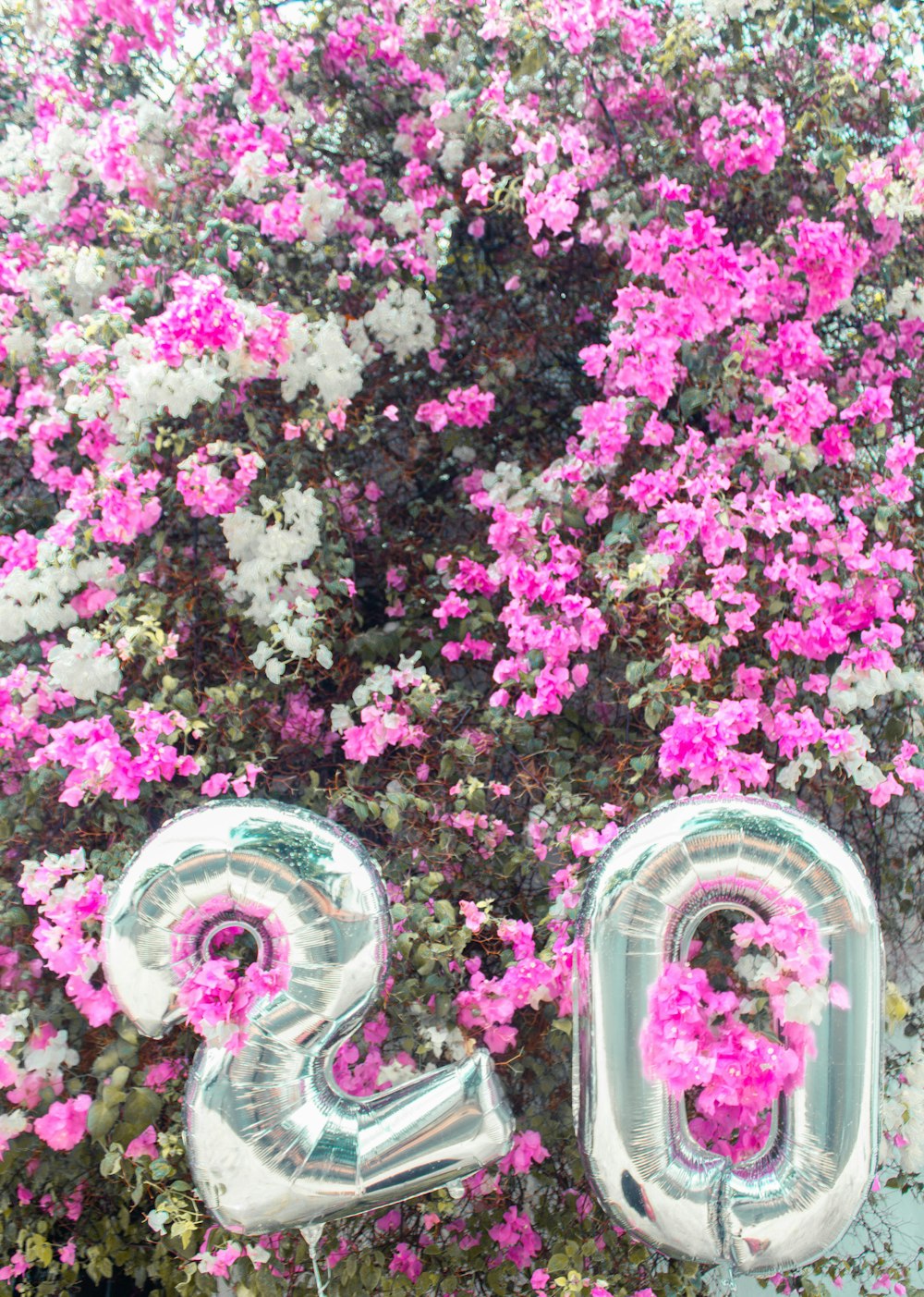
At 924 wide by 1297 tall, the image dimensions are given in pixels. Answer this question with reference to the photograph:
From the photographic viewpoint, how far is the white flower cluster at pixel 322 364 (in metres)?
2.09

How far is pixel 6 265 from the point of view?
239cm

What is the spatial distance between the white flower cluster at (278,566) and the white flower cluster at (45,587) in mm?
276

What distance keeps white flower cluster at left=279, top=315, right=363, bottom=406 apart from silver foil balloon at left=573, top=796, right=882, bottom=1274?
1.10 metres

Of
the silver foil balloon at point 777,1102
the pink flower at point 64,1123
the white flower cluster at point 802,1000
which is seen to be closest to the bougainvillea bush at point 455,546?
the pink flower at point 64,1123

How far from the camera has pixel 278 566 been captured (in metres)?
2.05

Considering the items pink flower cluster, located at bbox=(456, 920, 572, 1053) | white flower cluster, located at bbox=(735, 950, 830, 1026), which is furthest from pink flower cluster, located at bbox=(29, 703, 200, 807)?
white flower cluster, located at bbox=(735, 950, 830, 1026)

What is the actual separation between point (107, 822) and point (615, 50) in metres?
1.81

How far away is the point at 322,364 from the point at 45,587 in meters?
0.69

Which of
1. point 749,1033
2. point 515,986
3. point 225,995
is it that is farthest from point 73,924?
point 749,1033

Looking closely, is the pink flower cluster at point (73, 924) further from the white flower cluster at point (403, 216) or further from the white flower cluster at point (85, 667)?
the white flower cluster at point (403, 216)

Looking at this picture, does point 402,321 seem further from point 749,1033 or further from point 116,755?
point 749,1033

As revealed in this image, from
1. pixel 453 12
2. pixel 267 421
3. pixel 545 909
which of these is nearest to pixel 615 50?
pixel 453 12

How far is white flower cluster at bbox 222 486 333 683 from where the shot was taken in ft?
6.68

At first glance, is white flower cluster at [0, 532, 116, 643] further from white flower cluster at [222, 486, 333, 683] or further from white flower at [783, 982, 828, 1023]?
white flower at [783, 982, 828, 1023]
